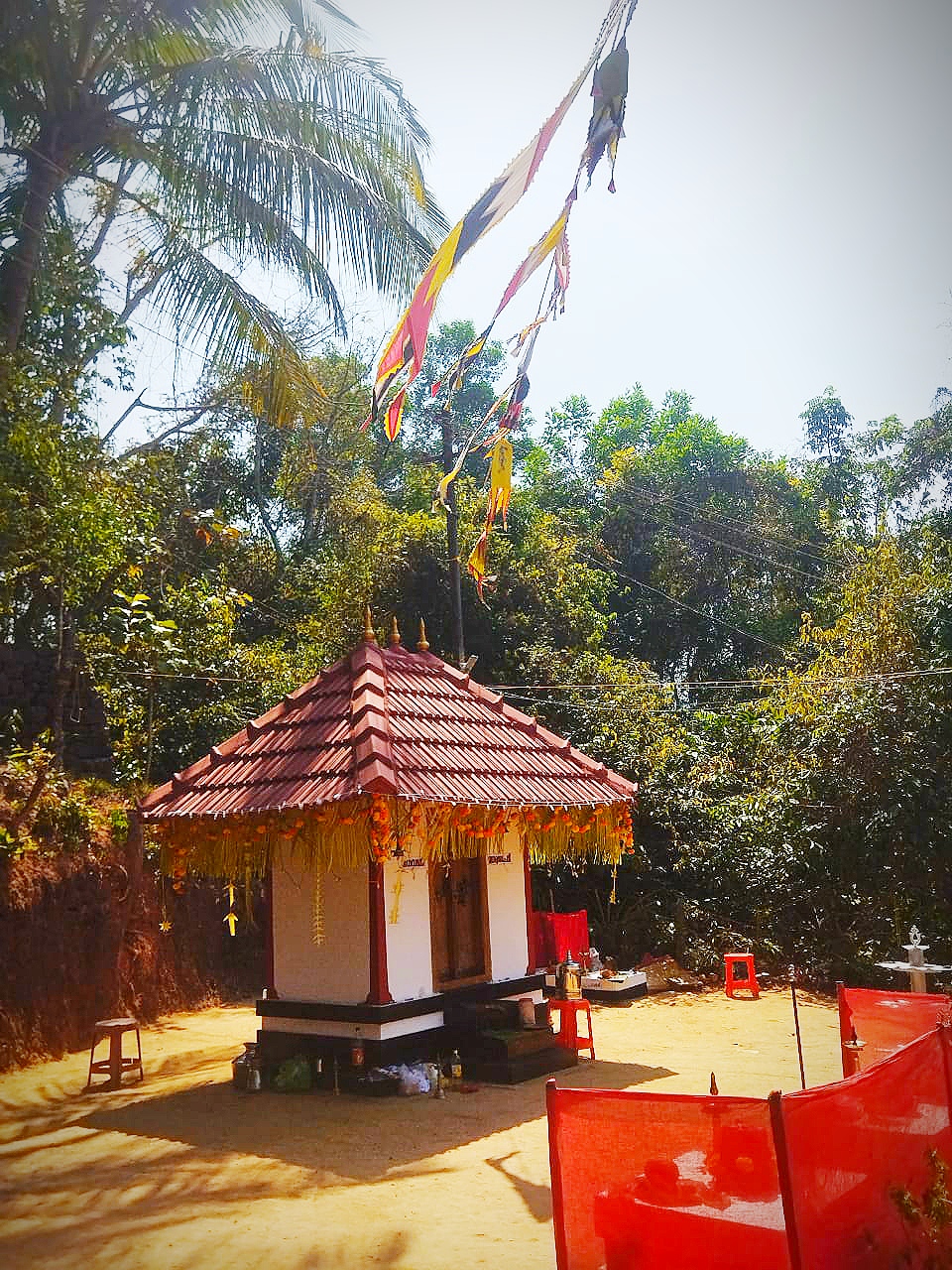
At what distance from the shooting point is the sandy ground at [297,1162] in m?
5.40

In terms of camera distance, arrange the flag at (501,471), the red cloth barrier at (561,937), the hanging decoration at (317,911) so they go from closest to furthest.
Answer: the flag at (501,471) → the hanging decoration at (317,911) → the red cloth barrier at (561,937)

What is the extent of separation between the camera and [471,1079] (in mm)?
9109

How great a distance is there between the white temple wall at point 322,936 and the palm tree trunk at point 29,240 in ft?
18.6

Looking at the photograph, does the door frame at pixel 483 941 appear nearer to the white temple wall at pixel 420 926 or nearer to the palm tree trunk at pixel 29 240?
the white temple wall at pixel 420 926

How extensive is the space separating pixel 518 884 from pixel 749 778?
6652mm

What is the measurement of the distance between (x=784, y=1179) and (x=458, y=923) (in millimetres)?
6561

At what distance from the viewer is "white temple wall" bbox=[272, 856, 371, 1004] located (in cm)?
908

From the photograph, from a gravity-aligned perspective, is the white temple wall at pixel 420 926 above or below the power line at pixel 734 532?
below

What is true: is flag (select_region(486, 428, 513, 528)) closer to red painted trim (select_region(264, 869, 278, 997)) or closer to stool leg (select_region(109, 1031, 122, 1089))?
red painted trim (select_region(264, 869, 278, 997))

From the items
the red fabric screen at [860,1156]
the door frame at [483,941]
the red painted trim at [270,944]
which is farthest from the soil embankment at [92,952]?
the red fabric screen at [860,1156]

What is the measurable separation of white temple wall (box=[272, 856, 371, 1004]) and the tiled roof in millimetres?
979

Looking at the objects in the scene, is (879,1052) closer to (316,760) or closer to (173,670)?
(316,760)

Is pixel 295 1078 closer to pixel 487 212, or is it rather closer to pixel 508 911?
pixel 508 911

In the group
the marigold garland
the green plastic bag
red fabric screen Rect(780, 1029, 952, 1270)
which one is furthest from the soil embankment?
red fabric screen Rect(780, 1029, 952, 1270)
